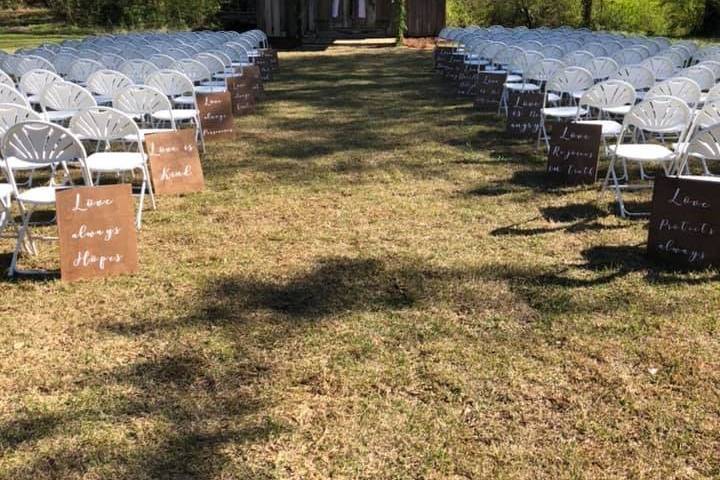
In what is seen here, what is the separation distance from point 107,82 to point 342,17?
18895 millimetres

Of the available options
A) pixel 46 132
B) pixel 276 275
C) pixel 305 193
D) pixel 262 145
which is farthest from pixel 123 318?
pixel 262 145

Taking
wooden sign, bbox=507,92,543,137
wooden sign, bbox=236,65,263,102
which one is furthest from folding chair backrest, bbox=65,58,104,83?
wooden sign, bbox=507,92,543,137

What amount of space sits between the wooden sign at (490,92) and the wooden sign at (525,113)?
180cm

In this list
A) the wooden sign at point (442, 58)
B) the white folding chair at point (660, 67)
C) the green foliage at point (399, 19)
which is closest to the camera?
the white folding chair at point (660, 67)

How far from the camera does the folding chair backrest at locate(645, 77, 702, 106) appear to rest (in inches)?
230

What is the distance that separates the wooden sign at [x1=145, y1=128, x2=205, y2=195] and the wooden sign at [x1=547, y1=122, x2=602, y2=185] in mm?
3270

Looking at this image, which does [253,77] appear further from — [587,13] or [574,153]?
[587,13]

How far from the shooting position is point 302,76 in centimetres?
1472

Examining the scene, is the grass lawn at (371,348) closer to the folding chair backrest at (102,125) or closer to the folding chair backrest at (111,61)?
the folding chair backrest at (102,125)

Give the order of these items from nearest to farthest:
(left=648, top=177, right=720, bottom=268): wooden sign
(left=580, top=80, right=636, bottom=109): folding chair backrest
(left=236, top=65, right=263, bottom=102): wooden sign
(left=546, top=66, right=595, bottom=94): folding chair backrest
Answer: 1. (left=648, top=177, right=720, bottom=268): wooden sign
2. (left=580, top=80, right=636, bottom=109): folding chair backrest
3. (left=546, top=66, right=595, bottom=94): folding chair backrest
4. (left=236, top=65, right=263, bottom=102): wooden sign

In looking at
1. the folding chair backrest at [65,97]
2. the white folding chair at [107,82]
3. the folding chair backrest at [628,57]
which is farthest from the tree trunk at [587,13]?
the folding chair backrest at [65,97]

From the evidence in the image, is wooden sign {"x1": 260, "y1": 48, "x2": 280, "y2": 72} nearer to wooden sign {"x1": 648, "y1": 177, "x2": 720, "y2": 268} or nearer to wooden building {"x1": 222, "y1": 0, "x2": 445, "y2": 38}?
wooden building {"x1": 222, "y1": 0, "x2": 445, "y2": 38}

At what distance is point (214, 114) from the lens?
8.05 m

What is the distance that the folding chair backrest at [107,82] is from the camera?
6898 mm
